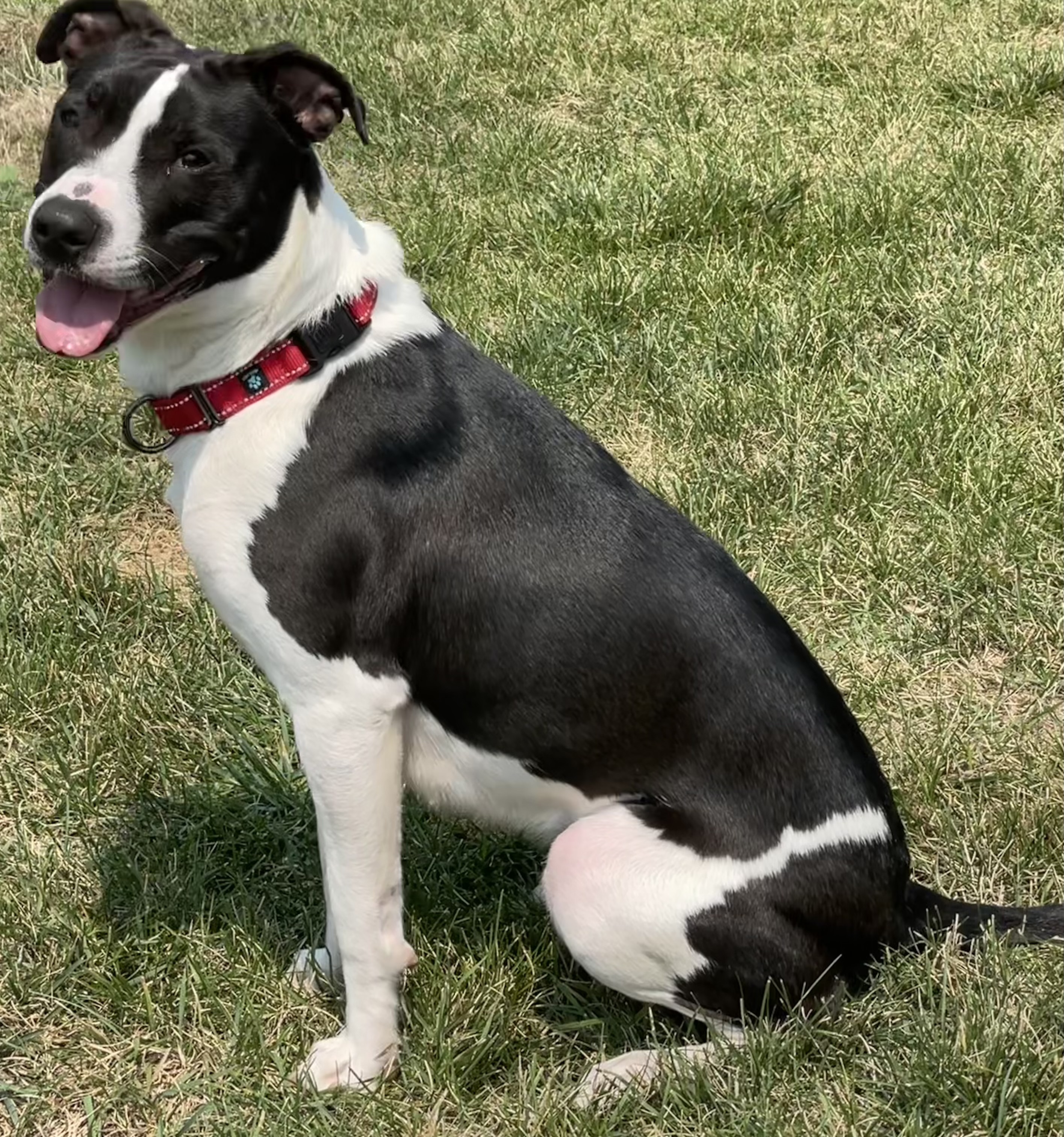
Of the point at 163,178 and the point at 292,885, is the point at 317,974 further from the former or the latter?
the point at 163,178

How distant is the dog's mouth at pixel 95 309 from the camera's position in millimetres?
2275

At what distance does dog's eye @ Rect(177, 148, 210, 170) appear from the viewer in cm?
227

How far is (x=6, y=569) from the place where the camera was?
12.8ft

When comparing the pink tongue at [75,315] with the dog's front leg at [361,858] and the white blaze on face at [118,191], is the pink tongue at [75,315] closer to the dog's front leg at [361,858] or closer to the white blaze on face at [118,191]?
the white blaze on face at [118,191]

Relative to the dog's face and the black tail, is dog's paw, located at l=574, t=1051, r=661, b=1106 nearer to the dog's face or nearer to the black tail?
the black tail

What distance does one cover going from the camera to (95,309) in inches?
90.4

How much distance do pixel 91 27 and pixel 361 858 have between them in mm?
1691

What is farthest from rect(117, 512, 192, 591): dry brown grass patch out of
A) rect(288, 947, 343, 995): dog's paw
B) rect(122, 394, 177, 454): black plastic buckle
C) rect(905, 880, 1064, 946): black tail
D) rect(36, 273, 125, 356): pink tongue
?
rect(905, 880, 1064, 946): black tail

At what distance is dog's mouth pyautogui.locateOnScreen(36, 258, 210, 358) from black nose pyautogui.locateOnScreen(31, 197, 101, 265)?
0.06 m

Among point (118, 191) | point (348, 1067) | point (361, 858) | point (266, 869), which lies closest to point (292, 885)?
point (266, 869)

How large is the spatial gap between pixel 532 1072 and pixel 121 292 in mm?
1633

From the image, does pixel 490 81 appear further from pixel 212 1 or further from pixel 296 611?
pixel 296 611

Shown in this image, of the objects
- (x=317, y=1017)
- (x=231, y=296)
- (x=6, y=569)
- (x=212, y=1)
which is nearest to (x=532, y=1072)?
(x=317, y=1017)

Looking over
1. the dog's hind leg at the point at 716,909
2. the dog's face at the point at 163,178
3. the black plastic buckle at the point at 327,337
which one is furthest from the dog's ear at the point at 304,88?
the dog's hind leg at the point at 716,909
